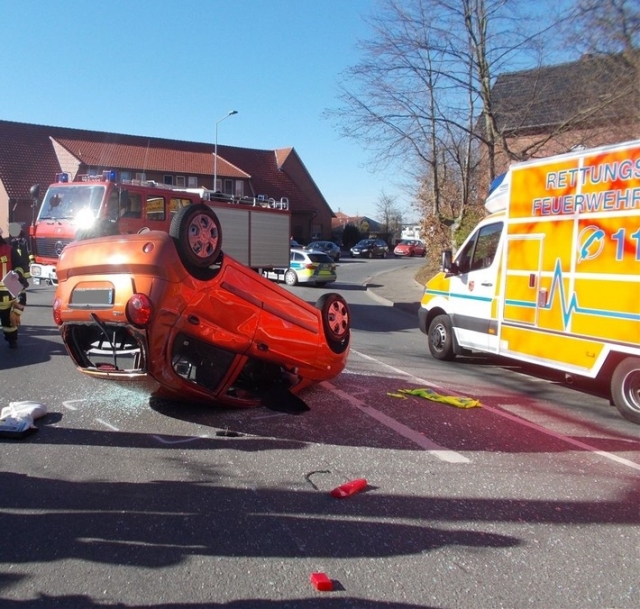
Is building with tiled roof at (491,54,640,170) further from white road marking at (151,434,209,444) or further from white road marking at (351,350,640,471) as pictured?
white road marking at (151,434,209,444)

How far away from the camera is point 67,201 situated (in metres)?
14.0

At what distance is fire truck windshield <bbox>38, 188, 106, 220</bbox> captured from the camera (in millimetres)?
13438

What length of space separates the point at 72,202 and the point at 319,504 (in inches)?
453

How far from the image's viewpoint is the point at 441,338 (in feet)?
33.6

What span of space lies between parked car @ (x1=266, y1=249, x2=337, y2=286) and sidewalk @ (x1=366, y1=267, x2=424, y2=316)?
191 centimetres

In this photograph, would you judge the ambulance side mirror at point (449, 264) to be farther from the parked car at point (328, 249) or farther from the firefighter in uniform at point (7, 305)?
the parked car at point (328, 249)

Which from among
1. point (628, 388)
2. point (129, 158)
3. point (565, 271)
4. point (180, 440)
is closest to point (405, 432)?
point (180, 440)

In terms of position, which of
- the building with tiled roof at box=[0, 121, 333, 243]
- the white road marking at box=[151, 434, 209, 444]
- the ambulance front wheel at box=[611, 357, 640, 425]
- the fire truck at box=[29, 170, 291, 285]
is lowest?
the white road marking at box=[151, 434, 209, 444]

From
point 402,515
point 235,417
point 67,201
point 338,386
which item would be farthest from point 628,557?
point 67,201

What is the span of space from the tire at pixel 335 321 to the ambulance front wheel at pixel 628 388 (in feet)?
9.53

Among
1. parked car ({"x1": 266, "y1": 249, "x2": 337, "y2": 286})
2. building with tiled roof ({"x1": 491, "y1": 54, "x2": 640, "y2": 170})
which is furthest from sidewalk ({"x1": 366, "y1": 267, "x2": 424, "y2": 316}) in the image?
building with tiled roof ({"x1": 491, "y1": 54, "x2": 640, "y2": 170})

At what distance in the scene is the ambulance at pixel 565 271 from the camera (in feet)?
22.0

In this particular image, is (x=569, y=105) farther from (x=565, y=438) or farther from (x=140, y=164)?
(x=140, y=164)

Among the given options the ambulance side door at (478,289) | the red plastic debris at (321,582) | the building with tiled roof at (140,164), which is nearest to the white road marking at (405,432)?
the red plastic debris at (321,582)
